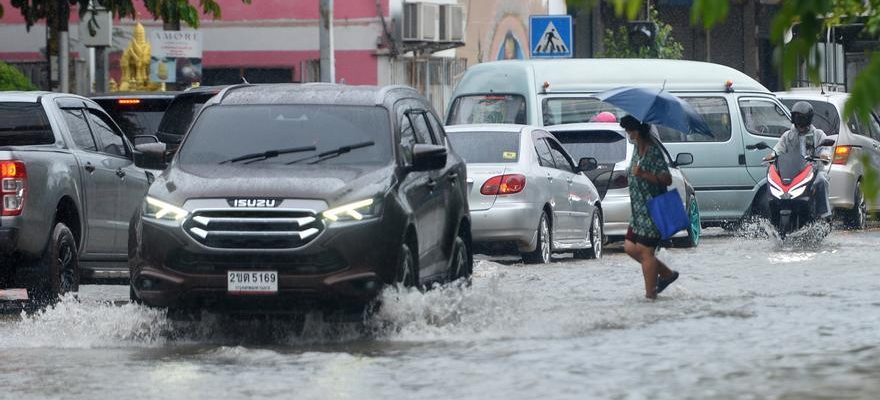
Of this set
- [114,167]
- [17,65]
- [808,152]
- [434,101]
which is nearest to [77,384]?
[114,167]

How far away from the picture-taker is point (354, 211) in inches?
453

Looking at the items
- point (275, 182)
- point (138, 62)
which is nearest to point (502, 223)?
point (275, 182)

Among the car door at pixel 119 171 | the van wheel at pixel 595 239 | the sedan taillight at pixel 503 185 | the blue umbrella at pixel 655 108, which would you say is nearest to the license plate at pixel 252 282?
the car door at pixel 119 171

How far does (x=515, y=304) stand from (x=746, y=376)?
394 centimetres

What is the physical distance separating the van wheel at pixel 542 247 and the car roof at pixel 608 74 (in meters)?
4.98

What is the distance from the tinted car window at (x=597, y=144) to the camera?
22594 millimetres

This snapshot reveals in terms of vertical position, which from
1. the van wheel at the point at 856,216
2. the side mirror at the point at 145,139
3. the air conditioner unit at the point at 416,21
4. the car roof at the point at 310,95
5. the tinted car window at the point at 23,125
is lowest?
the van wheel at the point at 856,216

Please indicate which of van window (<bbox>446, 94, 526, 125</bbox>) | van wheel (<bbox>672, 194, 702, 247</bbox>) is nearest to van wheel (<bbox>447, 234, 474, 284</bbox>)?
van wheel (<bbox>672, 194, 702, 247</bbox>)

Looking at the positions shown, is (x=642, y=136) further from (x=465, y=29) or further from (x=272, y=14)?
(x=465, y=29)

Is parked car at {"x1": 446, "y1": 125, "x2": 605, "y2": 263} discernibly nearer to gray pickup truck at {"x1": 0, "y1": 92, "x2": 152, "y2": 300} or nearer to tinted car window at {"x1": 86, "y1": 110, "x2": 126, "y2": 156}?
gray pickup truck at {"x1": 0, "y1": 92, "x2": 152, "y2": 300}

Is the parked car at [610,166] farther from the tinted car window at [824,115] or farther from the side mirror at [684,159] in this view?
the tinted car window at [824,115]

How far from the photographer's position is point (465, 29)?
4134 centimetres

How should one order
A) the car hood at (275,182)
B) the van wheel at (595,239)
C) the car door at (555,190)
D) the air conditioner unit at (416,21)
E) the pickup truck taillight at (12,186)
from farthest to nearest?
1. the air conditioner unit at (416,21)
2. the van wheel at (595,239)
3. the car door at (555,190)
4. the pickup truck taillight at (12,186)
5. the car hood at (275,182)

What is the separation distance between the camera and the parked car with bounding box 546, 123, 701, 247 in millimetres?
22562
